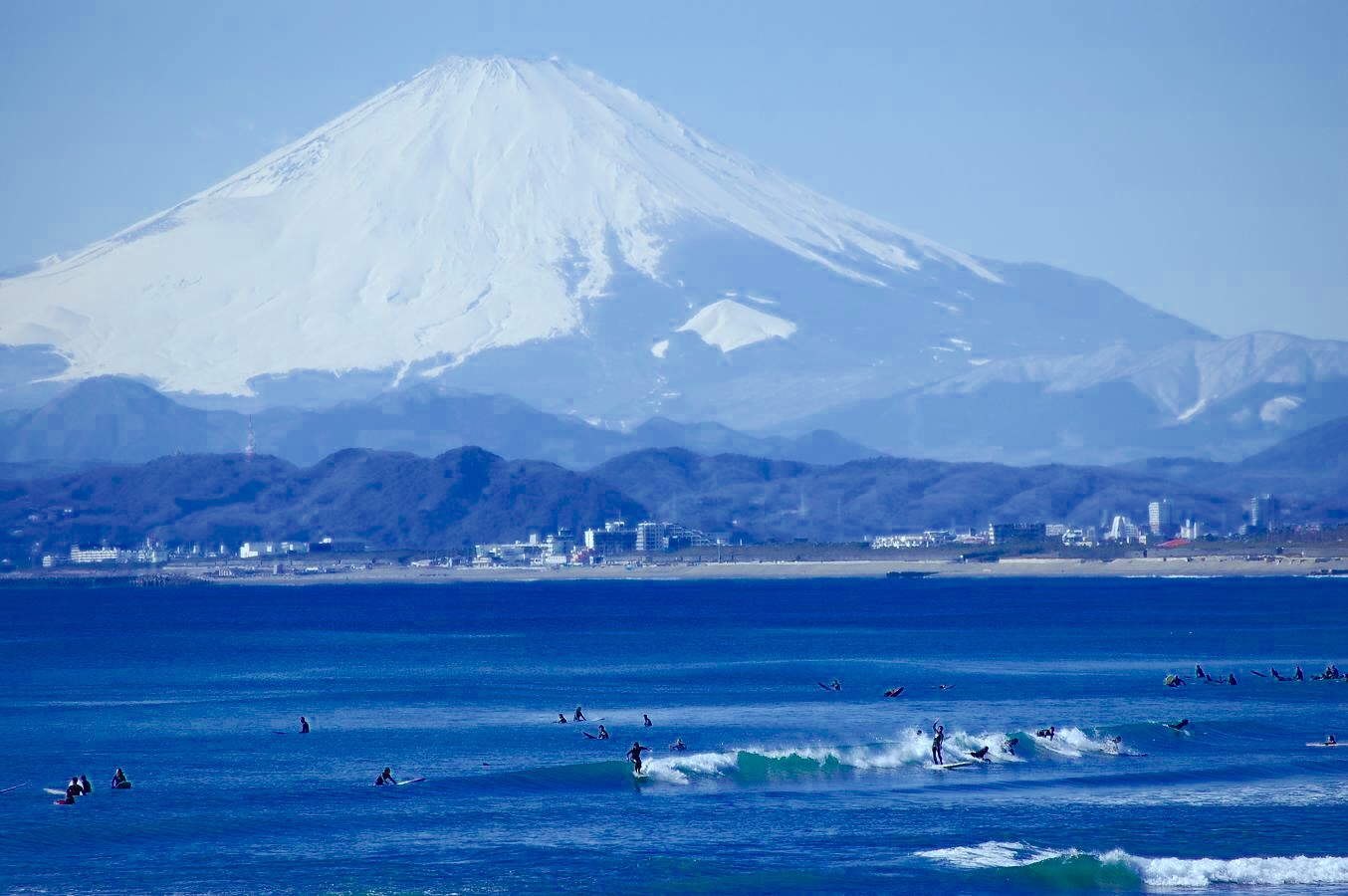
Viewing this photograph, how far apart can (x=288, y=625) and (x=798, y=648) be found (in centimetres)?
4451

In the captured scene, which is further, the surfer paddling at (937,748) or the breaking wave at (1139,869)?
the surfer paddling at (937,748)

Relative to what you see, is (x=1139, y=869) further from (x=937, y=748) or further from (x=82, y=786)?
(x=82, y=786)

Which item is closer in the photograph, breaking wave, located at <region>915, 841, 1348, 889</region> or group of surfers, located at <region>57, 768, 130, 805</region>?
breaking wave, located at <region>915, 841, 1348, 889</region>

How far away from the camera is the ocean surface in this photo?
39250 millimetres

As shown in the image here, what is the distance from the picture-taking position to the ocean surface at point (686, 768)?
39.2m

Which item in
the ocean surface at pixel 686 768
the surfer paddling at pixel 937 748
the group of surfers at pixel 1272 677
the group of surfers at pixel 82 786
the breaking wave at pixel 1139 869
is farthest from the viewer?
the group of surfers at pixel 1272 677

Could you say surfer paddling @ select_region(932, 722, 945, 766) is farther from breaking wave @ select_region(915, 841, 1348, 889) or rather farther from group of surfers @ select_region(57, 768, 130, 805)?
group of surfers @ select_region(57, 768, 130, 805)

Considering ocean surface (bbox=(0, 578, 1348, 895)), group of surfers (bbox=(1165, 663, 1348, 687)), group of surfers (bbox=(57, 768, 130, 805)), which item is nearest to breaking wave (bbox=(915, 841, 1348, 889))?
ocean surface (bbox=(0, 578, 1348, 895))

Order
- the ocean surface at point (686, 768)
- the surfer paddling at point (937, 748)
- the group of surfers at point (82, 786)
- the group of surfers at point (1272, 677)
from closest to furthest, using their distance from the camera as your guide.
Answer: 1. the ocean surface at point (686, 768)
2. the group of surfers at point (82, 786)
3. the surfer paddling at point (937, 748)
4. the group of surfers at point (1272, 677)

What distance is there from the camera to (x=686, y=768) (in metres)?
50.9

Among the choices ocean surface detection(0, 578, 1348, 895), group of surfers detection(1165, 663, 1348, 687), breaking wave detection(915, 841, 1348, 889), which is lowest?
breaking wave detection(915, 841, 1348, 889)

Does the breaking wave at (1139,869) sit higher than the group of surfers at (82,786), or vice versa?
the group of surfers at (82,786)

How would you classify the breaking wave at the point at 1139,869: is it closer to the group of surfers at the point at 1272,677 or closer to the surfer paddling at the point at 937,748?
the surfer paddling at the point at 937,748

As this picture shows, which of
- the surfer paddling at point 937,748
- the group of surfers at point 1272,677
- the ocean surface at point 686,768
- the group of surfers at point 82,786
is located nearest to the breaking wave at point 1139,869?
the ocean surface at point 686,768
